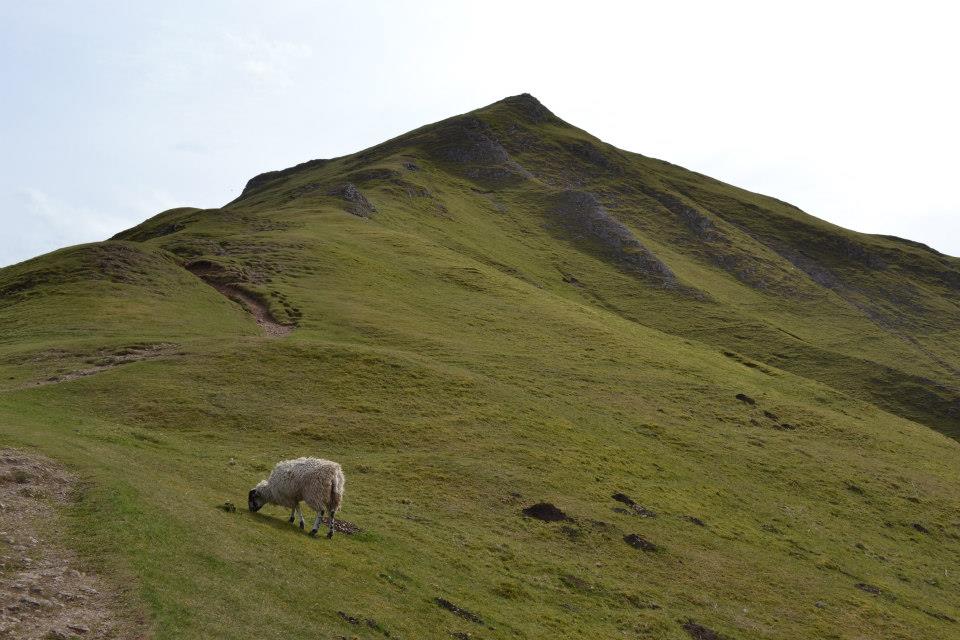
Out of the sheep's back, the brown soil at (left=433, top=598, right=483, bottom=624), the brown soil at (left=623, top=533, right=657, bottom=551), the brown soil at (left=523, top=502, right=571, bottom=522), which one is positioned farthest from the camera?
the brown soil at (left=523, top=502, right=571, bottom=522)

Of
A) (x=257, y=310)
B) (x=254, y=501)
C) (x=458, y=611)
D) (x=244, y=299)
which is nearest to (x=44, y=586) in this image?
(x=254, y=501)

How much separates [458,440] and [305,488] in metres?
19.2

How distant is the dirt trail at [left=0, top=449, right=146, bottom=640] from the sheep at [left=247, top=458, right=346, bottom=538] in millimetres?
7206

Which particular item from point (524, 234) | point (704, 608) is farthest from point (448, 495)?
point (524, 234)

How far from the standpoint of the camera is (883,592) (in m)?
40.6

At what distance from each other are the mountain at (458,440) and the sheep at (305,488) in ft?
3.28

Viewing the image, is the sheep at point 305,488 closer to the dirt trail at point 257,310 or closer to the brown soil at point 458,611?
the brown soil at point 458,611

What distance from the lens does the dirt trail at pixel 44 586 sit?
50.9ft

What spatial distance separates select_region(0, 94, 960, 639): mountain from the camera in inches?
945

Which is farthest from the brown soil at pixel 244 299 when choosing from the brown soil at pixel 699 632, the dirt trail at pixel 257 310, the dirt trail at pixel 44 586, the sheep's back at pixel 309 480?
the dirt trail at pixel 44 586

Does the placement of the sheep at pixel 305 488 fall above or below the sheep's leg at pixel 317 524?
above

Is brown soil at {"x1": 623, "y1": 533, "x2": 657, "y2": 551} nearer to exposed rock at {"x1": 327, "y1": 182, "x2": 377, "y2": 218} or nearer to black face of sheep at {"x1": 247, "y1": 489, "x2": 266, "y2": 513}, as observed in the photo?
black face of sheep at {"x1": 247, "y1": 489, "x2": 266, "y2": 513}

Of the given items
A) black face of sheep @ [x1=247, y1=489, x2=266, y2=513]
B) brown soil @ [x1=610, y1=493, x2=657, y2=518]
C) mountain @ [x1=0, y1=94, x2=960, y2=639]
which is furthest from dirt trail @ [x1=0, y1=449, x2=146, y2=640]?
brown soil @ [x1=610, y1=493, x2=657, y2=518]

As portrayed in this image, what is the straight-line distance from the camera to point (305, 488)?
Result: 88.7 feet
